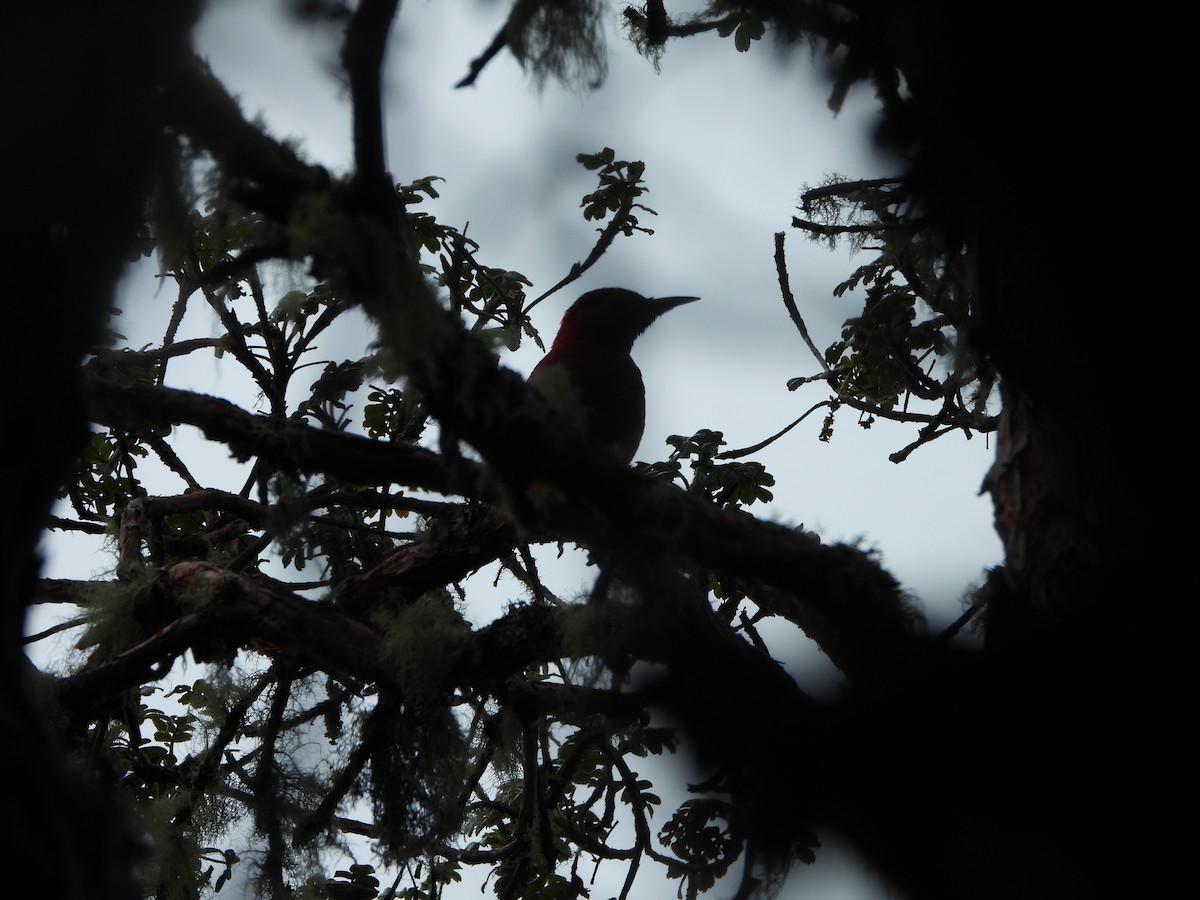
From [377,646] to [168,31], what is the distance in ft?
4.46

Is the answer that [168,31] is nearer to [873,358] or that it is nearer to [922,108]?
[922,108]

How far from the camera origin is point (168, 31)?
1.36 m

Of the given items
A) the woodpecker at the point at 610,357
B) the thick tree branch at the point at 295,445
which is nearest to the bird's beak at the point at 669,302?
the woodpecker at the point at 610,357

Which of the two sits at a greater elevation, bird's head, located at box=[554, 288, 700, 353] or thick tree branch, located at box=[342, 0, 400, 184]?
bird's head, located at box=[554, 288, 700, 353]

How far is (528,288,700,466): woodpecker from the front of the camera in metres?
4.40

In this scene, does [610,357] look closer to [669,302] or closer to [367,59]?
[669,302]

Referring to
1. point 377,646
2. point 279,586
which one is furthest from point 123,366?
point 377,646

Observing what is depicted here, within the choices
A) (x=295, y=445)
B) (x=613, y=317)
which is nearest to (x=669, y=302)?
(x=613, y=317)

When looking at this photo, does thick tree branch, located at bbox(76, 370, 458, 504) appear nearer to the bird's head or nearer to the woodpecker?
the woodpecker

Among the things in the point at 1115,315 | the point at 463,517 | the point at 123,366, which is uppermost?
the point at 123,366

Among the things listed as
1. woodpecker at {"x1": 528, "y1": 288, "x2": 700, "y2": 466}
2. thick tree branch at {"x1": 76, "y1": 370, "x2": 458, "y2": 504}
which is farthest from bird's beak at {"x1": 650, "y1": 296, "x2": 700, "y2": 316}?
thick tree branch at {"x1": 76, "y1": 370, "x2": 458, "y2": 504}

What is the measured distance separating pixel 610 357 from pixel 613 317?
335 millimetres

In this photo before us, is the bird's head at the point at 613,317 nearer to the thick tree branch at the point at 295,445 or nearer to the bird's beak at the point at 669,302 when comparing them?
the bird's beak at the point at 669,302

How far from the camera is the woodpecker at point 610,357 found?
4.40m
